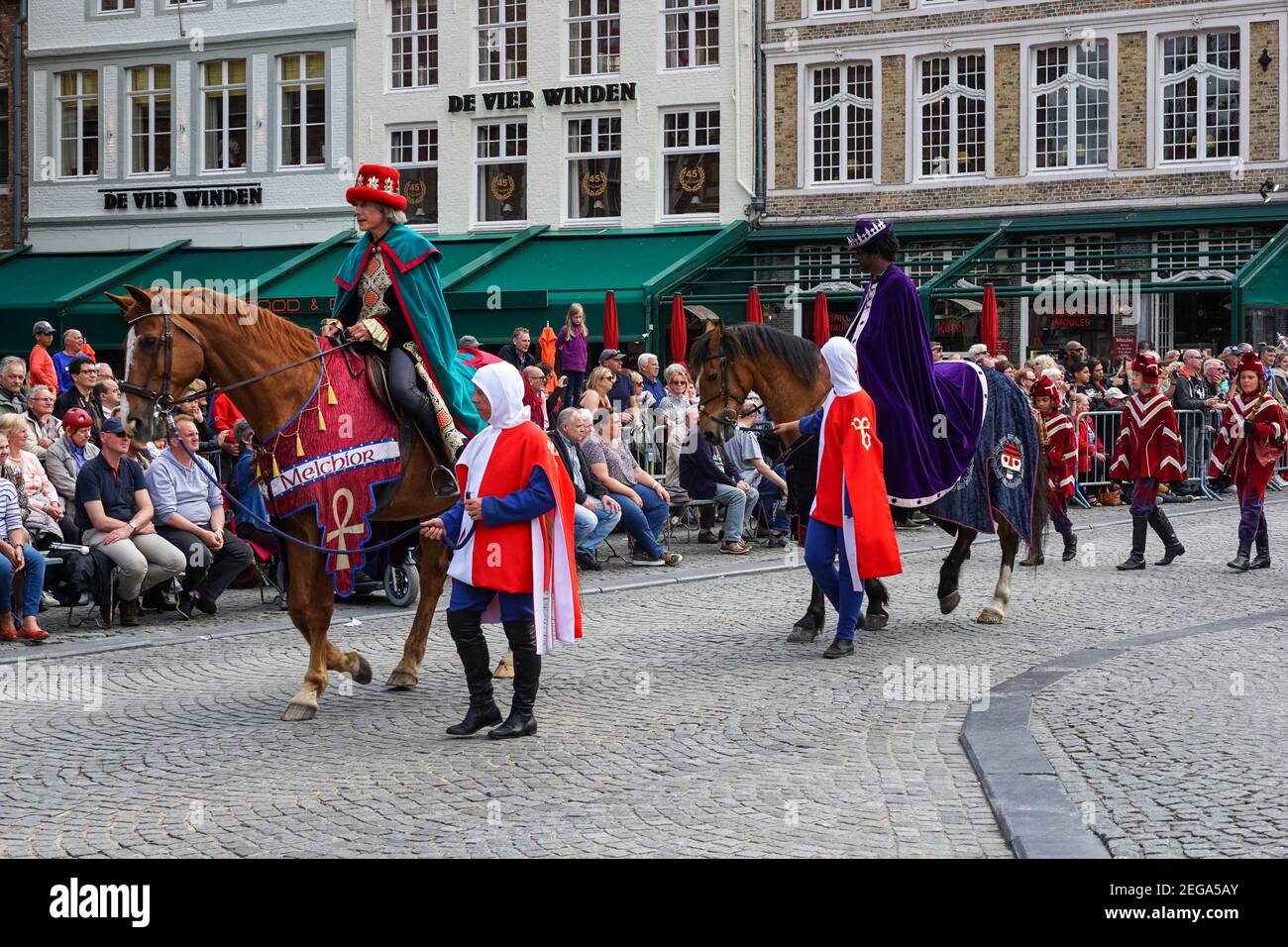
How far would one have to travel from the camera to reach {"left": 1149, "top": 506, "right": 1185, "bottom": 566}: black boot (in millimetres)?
14992

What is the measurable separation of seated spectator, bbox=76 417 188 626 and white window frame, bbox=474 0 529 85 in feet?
72.1

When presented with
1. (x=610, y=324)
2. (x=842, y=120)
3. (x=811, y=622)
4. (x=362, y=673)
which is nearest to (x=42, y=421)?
(x=362, y=673)

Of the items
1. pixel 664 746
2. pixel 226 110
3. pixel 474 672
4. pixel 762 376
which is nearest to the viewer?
pixel 664 746

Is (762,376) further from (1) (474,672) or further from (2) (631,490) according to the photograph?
(2) (631,490)

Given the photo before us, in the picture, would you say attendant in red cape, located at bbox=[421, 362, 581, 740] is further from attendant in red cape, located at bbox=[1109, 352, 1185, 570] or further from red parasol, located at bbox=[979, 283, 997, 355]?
red parasol, located at bbox=[979, 283, 997, 355]

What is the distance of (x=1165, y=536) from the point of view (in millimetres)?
15125

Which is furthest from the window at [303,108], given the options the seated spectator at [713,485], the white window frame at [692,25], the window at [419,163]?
the seated spectator at [713,485]

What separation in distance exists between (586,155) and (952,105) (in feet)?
23.1

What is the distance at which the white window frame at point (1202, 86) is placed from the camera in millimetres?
28641

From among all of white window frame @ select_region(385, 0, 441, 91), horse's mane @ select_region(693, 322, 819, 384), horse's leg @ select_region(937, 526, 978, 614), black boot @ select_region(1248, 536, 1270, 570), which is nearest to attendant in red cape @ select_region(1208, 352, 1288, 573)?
black boot @ select_region(1248, 536, 1270, 570)

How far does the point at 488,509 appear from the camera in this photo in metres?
7.78

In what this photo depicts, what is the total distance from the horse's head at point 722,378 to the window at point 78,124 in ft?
92.9

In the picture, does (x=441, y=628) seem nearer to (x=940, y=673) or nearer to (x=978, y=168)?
(x=940, y=673)

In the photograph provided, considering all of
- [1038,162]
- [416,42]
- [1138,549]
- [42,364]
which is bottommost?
[1138,549]
